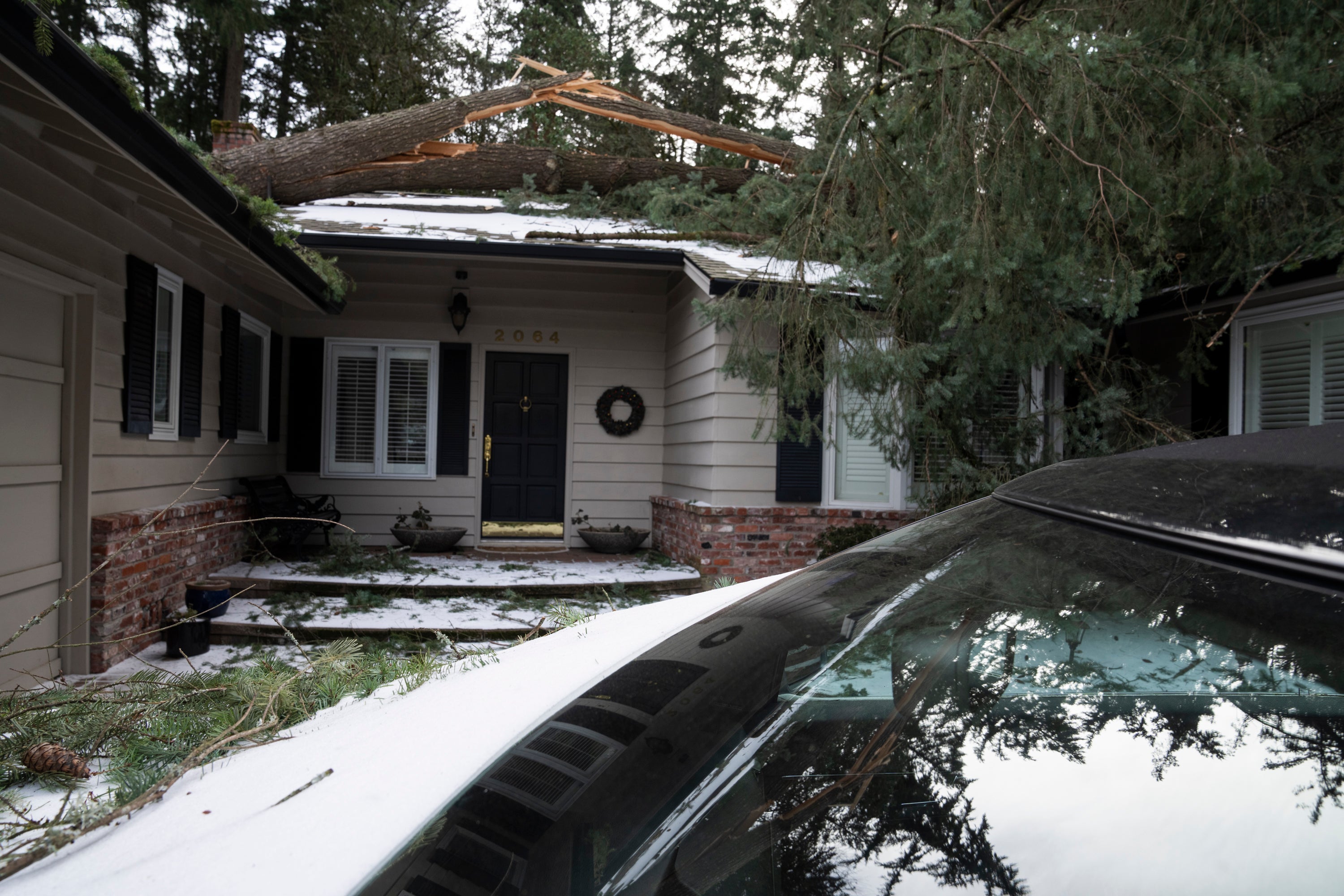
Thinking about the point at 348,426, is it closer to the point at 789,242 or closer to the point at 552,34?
the point at 789,242

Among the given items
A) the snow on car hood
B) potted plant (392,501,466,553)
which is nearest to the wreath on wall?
potted plant (392,501,466,553)

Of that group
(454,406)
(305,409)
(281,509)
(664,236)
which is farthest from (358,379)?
(664,236)

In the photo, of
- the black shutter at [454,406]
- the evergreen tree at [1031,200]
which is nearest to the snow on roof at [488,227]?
the evergreen tree at [1031,200]

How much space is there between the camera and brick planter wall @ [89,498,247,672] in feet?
16.4

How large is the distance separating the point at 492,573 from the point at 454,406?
2342 mm

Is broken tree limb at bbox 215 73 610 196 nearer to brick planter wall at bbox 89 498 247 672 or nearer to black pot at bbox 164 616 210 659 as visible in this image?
brick planter wall at bbox 89 498 247 672

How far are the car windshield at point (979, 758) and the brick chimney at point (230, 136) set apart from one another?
11.1m

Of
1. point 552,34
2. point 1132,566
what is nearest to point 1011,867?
point 1132,566

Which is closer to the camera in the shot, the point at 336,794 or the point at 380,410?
the point at 336,794

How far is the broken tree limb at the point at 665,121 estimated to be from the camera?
430 inches

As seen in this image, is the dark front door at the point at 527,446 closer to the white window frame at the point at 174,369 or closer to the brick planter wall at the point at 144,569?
the brick planter wall at the point at 144,569

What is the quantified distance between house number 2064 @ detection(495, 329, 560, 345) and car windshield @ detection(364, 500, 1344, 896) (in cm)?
836

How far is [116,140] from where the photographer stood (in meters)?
3.63

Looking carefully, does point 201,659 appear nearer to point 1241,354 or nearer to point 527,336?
point 527,336
